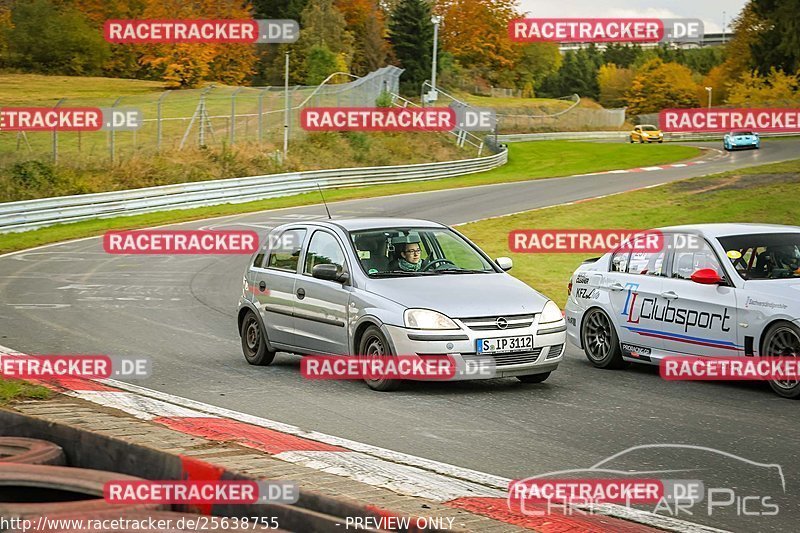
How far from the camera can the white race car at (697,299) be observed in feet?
34.8

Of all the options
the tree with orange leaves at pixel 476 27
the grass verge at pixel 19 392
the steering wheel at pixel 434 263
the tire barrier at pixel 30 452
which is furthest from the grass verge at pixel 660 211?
the tree with orange leaves at pixel 476 27

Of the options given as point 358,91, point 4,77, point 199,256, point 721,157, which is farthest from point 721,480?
point 4,77

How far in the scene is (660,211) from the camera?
104 feet

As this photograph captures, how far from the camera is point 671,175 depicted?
4516 cm

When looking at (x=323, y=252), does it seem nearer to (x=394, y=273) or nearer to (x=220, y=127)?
(x=394, y=273)

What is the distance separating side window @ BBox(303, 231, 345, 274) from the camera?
470 inches

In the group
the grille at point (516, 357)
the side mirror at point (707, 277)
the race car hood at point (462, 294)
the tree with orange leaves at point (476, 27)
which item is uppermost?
the tree with orange leaves at point (476, 27)

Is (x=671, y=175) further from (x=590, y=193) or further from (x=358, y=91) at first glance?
(x=358, y=91)

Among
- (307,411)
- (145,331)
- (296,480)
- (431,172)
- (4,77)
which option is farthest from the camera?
(4,77)

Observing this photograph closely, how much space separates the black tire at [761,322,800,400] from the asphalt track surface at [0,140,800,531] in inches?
7.2

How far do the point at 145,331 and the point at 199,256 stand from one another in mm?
11234

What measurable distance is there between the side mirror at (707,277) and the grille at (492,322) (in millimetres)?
1713

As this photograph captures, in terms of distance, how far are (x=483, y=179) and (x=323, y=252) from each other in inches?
1466

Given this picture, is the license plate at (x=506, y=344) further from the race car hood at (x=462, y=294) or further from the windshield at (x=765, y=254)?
the windshield at (x=765, y=254)
